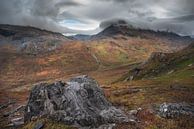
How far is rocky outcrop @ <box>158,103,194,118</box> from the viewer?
5606 centimetres

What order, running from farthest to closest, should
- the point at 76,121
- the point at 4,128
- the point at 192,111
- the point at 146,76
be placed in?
the point at 146,76 < the point at 4,128 < the point at 192,111 < the point at 76,121

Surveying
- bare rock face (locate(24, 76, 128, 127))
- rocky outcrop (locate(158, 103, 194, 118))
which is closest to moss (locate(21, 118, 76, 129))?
bare rock face (locate(24, 76, 128, 127))

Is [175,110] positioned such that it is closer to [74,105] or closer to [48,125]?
[74,105]

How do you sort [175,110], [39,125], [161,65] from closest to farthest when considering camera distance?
1. [39,125]
2. [175,110]
3. [161,65]

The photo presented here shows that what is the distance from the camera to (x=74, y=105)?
182 feet

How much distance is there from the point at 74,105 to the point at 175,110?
16881 millimetres

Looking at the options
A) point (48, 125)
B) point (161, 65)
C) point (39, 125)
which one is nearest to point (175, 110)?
point (48, 125)

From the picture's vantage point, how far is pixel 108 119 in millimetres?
53031

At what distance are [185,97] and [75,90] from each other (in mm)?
22140

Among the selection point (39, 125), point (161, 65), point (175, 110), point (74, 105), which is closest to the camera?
point (39, 125)

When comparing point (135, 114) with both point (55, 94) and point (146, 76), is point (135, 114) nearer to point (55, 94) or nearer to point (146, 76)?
point (55, 94)

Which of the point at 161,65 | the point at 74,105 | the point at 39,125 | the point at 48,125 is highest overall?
the point at 74,105

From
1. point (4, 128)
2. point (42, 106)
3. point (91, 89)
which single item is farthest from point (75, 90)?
point (4, 128)

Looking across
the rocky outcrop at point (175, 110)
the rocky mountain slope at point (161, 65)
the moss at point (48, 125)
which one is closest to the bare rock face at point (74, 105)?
the moss at point (48, 125)
